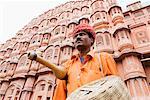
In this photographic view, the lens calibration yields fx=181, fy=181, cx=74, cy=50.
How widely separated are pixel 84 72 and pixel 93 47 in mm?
8158

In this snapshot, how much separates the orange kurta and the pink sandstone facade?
230 inches

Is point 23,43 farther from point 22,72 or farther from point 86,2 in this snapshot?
point 86,2

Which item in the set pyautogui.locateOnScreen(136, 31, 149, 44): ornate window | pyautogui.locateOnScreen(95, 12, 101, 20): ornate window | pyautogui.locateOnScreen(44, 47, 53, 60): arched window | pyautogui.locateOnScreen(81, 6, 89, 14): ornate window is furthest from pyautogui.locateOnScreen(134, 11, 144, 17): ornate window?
pyautogui.locateOnScreen(44, 47, 53, 60): arched window

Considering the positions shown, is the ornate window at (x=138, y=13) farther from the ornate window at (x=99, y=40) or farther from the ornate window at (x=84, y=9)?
the ornate window at (x=84, y=9)

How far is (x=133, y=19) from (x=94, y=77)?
10.3m

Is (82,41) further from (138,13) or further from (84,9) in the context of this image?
(84,9)

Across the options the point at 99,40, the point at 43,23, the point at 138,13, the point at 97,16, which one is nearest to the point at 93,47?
the point at 99,40

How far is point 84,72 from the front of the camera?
6.16 ft

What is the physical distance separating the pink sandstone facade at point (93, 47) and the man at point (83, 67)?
5.81m

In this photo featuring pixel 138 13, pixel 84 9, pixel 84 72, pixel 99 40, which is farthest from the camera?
pixel 84 9

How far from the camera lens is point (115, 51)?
948 centimetres

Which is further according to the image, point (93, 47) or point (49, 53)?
point (49, 53)

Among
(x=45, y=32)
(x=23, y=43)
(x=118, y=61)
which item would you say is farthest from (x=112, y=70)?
(x=23, y=43)

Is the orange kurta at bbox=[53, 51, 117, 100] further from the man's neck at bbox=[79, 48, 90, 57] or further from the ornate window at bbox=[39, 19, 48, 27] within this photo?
the ornate window at bbox=[39, 19, 48, 27]
